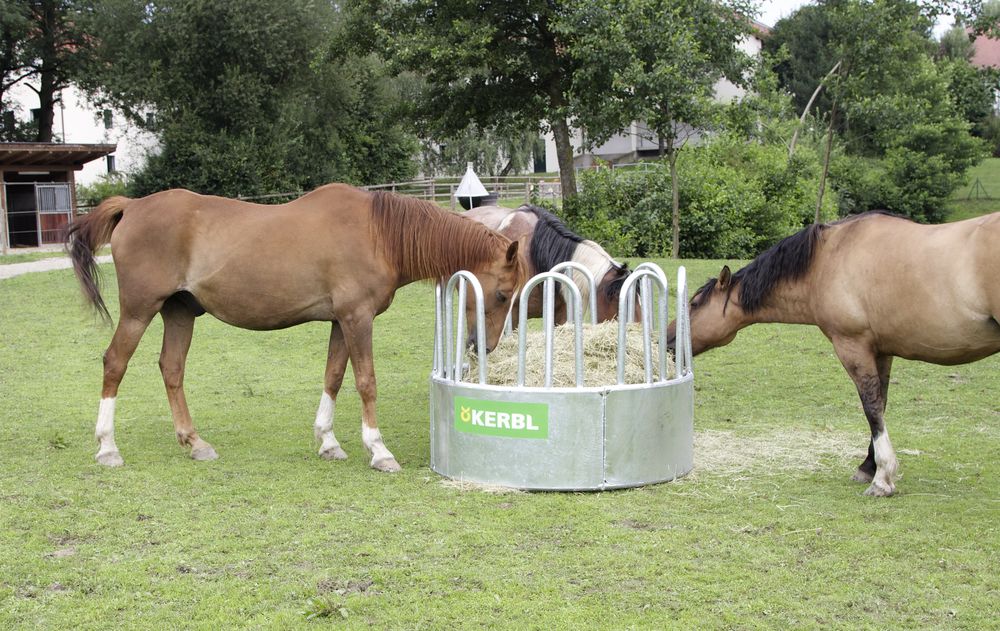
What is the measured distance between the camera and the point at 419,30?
20078mm

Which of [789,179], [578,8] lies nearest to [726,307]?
[578,8]

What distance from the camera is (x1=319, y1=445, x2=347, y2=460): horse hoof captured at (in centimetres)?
658

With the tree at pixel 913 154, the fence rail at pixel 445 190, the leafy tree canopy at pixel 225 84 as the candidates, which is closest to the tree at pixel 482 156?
the fence rail at pixel 445 190

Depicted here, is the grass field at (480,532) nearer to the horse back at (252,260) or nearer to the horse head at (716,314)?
the horse head at (716,314)

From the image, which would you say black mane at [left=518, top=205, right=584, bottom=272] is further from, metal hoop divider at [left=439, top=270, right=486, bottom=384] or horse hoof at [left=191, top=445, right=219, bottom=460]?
horse hoof at [left=191, top=445, right=219, bottom=460]

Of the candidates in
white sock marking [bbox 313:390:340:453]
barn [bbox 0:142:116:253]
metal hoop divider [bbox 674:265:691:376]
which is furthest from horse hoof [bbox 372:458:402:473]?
barn [bbox 0:142:116:253]

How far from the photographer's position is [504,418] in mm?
5559

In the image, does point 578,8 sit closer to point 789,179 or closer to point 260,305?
point 789,179

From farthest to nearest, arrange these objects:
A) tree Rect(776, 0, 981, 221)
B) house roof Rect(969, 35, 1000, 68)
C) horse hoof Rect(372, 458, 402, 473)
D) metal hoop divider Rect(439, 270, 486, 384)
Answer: house roof Rect(969, 35, 1000, 68) < tree Rect(776, 0, 981, 221) < horse hoof Rect(372, 458, 402, 473) < metal hoop divider Rect(439, 270, 486, 384)

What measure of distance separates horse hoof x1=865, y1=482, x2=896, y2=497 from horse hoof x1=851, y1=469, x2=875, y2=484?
31cm

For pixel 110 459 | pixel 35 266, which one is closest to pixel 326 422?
pixel 110 459

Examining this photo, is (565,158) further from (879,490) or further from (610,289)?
(879,490)

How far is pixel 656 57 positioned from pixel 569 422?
46.4 ft

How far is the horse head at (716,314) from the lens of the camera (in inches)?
249
